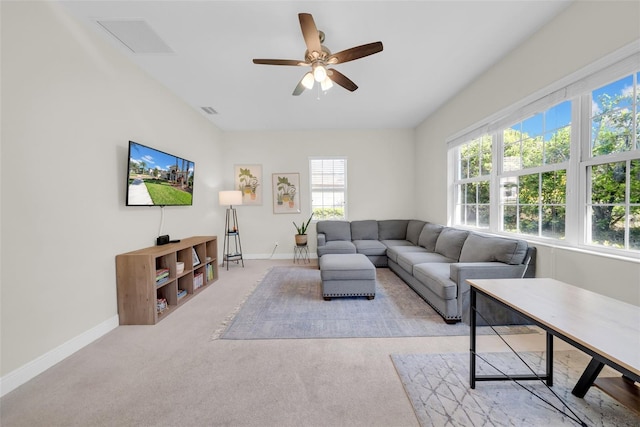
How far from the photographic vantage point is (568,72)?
1908 mm

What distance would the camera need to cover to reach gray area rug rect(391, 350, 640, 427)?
50.0 inches

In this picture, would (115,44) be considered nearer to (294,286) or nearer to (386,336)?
(294,286)

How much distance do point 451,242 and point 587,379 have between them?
191cm

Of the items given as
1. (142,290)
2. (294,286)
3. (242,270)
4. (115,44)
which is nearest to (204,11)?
(115,44)

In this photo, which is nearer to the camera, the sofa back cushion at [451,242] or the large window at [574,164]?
the large window at [574,164]

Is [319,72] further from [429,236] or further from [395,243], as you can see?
[395,243]

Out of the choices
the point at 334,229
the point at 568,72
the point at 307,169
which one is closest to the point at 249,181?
the point at 307,169

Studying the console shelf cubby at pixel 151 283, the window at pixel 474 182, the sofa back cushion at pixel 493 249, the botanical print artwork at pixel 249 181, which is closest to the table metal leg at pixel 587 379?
the sofa back cushion at pixel 493 249

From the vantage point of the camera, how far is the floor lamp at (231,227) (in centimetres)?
427

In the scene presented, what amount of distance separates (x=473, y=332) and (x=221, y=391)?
1669 mm

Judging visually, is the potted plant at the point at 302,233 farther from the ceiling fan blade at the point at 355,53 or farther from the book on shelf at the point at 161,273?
the ceiling fan blade at the point at 355,53

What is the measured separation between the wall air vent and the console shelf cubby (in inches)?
81.3

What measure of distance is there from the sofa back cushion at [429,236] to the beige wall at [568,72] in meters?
1.51

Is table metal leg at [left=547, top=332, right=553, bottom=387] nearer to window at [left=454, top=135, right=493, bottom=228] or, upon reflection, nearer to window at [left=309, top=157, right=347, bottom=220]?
window at [left=454, top=135, right=493, bottom=228]
